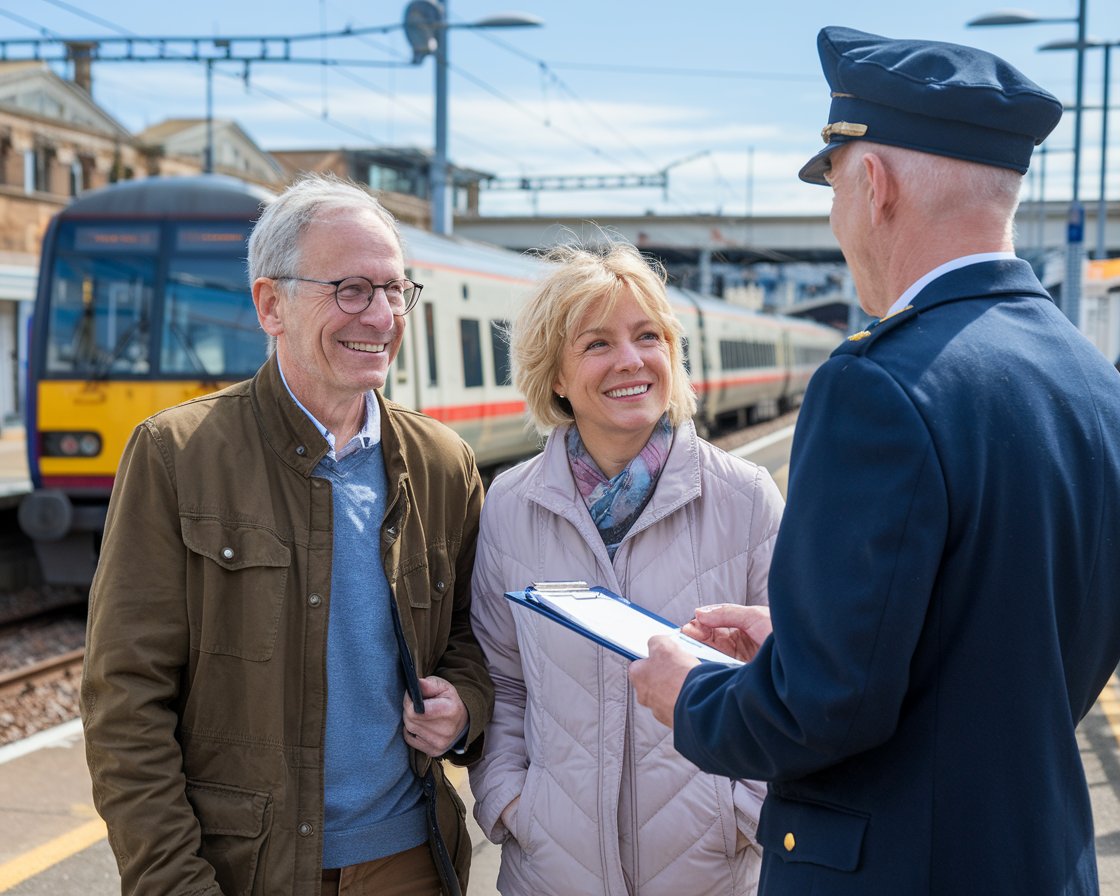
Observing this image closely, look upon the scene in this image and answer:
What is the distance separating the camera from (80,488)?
1012cm

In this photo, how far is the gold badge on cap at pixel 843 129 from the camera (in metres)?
1.81

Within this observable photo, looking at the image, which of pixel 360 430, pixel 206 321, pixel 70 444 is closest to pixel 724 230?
pixel 206 321

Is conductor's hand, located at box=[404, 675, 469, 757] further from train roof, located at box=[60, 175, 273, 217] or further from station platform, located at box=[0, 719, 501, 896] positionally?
train roof, located at box=[60, 175, 273, 217]

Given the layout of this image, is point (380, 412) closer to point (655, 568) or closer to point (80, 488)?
point (655, 568)

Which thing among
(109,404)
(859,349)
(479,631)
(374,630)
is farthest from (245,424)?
(109,404)

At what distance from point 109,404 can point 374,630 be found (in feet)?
27.3

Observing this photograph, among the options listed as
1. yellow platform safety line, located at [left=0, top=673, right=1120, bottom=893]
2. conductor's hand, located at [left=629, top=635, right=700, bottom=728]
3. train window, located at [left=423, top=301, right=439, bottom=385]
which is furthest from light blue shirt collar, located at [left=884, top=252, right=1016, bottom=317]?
train window, located at [left=423, top=301, right=439, bottom=385]

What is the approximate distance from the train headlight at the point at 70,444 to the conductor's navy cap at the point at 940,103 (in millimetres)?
9261

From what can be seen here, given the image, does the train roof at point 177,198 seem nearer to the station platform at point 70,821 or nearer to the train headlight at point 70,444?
the train headlight at point 70,444

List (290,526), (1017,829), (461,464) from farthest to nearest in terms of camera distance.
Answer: (461,464) → (290,526) → (1017,829)

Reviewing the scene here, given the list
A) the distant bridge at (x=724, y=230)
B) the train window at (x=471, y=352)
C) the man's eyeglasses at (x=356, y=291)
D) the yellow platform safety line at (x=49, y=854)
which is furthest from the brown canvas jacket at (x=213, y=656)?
the distant bridge at (x=724, y=230)

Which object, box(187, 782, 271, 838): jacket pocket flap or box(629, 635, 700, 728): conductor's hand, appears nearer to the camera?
box(629, 635, 700, 728): conductor's hand

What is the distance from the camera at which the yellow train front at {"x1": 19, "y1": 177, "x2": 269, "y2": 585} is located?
1012 centimetres

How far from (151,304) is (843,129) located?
916 centimetres
